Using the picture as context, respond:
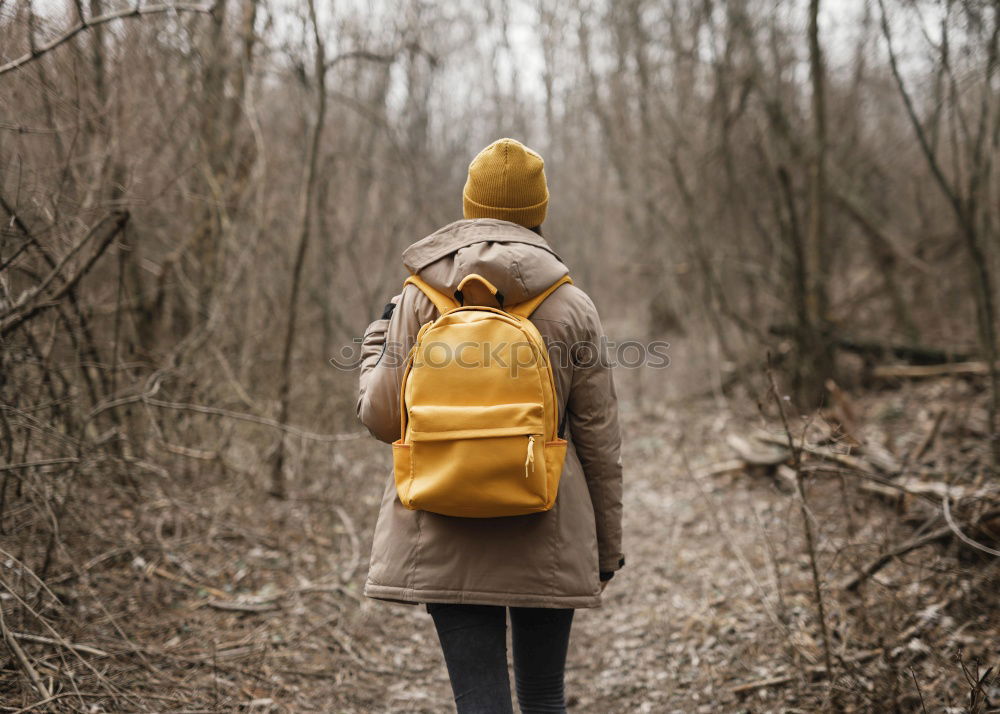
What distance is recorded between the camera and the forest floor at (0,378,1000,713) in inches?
115

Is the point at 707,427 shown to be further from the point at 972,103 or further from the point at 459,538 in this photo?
the point at 459,538

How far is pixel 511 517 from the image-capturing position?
1976 millimetres

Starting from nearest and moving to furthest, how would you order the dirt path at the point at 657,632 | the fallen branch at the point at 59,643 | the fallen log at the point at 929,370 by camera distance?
the fallen branch at the point at 59,643 → the dirt path at the point at 657,632 → the fallen log at the point at 929,370

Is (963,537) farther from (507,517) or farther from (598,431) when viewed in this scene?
(507,517)

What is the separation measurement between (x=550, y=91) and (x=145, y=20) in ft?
36.4

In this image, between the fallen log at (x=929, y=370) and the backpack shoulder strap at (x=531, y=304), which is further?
the fallen log at (x=929, y=370)

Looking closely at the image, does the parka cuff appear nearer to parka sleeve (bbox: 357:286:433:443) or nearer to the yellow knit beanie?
parka sleeve (bbox: 357:286:433:443)

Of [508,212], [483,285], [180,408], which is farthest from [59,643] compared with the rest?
[508,212]

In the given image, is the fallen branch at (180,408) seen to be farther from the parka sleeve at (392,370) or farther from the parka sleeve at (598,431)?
the parka sleeve at (598,431)

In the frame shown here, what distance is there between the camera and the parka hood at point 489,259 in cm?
196

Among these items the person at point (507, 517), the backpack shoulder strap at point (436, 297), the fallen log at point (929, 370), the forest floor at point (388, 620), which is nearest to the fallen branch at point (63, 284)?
the forest floor at point (388, 620)

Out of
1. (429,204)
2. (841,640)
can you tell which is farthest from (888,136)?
(841,640)

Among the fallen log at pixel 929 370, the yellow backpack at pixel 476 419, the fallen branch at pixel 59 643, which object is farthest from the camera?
the fallen log at pixel 929 370

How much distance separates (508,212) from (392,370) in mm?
588
